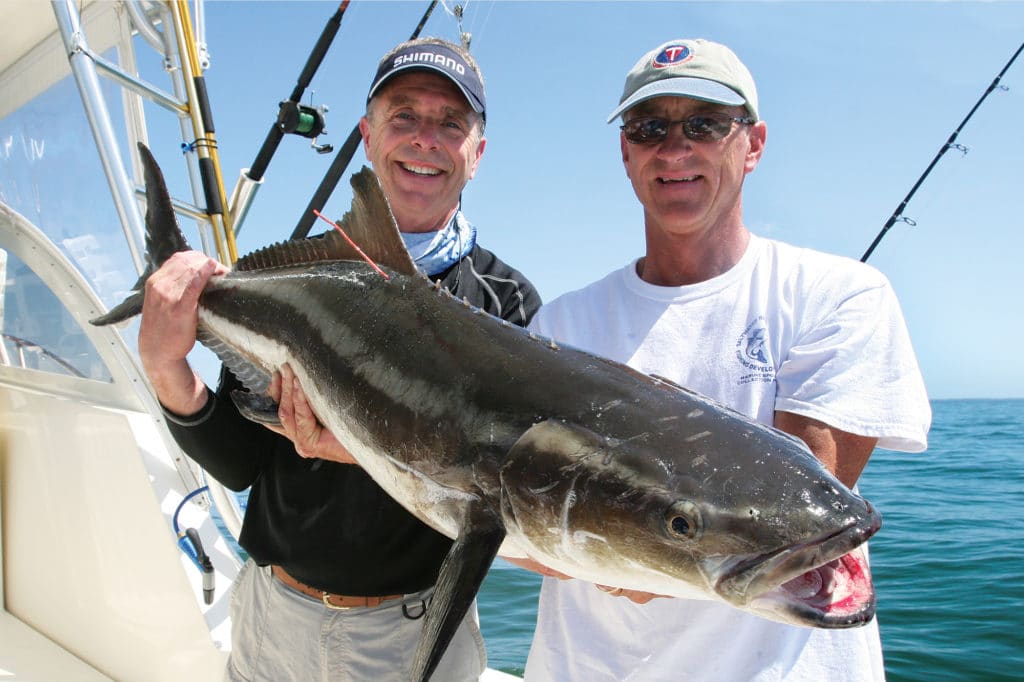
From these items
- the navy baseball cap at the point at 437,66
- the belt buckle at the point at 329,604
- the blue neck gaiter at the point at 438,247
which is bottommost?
the belt buckle at the point at 329,604

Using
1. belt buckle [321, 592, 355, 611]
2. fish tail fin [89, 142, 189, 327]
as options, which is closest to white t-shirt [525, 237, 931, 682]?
belt buckle [321, 592, 355, 611]

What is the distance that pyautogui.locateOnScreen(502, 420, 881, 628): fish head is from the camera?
1.32m

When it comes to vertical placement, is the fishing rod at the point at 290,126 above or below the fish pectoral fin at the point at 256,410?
above

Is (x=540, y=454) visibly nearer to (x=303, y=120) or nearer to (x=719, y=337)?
(x=719, y=337)

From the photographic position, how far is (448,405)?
192 centimetres

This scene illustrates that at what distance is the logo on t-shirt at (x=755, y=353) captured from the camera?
206cm

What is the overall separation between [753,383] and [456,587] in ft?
3.42

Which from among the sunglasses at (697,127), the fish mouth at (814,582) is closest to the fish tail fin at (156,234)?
the sunglasses at (697,127)

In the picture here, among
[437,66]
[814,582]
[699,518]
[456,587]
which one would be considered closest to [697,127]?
[437,66]

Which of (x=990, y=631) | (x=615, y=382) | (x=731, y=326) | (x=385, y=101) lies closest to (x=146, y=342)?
(x=385, y=101)

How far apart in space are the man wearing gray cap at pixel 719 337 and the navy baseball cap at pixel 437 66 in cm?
73

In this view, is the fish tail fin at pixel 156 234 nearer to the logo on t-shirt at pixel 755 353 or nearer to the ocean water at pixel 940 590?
the logo on t-shirt at pixel 755 353

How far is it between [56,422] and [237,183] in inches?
86.8

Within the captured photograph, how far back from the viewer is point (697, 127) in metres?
2.25
